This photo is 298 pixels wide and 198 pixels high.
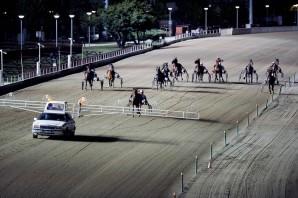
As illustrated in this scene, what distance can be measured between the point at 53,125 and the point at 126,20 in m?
66.4

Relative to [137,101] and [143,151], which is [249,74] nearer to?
[137,101]

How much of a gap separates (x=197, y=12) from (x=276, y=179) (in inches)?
4108

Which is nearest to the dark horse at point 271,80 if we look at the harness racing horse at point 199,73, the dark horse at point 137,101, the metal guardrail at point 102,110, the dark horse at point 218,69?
the dark horse at point 218,69

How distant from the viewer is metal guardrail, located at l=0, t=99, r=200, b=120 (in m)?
41.9

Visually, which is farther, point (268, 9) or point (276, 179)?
point (268, 9)

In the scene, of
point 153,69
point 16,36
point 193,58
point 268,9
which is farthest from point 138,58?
point 268,9

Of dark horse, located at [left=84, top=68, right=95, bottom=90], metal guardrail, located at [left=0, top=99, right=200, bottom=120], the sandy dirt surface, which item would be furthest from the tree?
the sandy dirt surface

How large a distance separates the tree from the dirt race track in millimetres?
43464

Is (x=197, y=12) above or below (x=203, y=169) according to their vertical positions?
above

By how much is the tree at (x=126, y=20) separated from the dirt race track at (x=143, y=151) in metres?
43.5

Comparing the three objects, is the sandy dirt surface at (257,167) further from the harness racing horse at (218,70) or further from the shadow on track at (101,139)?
the harness racing horse at (218,70)

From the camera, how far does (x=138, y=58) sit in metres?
78.6

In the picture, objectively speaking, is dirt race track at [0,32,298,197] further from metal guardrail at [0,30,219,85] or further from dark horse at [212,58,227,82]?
metal guardrail at [0,30,219,85]

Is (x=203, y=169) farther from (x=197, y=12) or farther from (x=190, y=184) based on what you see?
(x=197, y=12)
